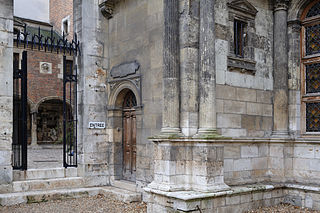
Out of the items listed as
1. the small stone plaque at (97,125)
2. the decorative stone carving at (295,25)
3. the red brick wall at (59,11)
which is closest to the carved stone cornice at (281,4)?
the decorative stone carving at (295,25)

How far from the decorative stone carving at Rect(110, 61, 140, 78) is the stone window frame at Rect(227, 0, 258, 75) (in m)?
2.17

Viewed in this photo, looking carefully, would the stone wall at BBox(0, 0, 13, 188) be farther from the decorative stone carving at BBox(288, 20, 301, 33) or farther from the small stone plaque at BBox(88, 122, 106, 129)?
the decorative stone carving at BBox(288, 20, 301, 33)

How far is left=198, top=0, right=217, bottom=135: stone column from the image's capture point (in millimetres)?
6113

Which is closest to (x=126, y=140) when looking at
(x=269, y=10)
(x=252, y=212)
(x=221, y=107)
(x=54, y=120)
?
(x=221, y=107)

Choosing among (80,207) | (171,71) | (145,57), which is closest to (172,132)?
(171,71)

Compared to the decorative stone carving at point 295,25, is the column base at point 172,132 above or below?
below

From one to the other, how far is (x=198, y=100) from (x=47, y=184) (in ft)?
13.7

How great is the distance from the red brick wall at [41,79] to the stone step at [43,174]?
12.3 m

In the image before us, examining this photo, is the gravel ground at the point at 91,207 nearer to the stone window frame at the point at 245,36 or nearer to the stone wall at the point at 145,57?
the stone wall at the point at 145,57

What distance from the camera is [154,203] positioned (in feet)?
20.4

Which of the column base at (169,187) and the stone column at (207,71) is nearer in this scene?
the column base at (169,187)

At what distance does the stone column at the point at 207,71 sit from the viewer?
6.11 meters

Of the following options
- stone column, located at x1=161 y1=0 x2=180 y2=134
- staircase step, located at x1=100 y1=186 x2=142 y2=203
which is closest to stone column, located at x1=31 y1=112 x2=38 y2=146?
staircase step, located at x1=100 y1=186 x2=142 y2=203

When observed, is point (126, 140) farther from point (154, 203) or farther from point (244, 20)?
point (244, 20)
